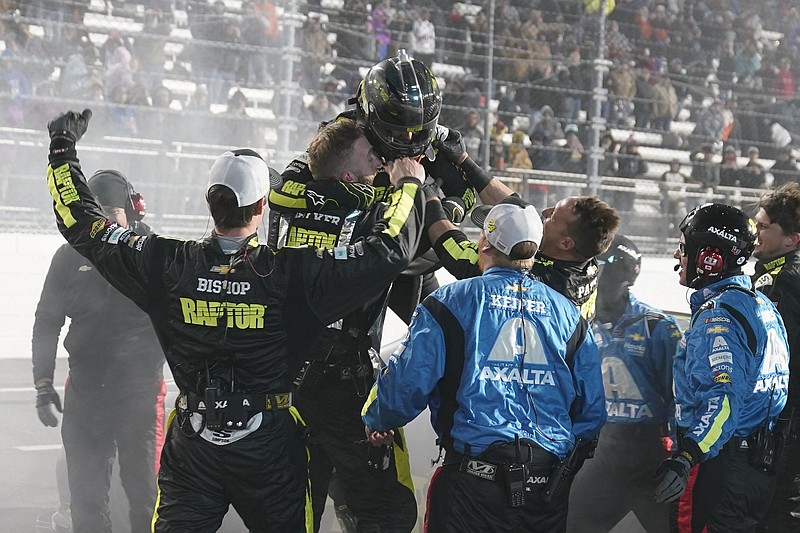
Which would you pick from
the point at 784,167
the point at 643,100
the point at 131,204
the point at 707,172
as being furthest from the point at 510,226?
the point at 784,167

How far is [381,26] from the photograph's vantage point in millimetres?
9594

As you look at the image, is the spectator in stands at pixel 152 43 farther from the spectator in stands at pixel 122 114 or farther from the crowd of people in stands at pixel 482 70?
the spectator in stands at pixel 122 114

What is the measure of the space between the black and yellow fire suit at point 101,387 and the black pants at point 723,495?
8.76 ft

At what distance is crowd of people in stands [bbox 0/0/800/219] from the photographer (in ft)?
26.9

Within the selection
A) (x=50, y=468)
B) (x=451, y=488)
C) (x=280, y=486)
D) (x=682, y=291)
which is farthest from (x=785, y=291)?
(x=682, y=291)

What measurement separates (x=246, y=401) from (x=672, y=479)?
138 cm

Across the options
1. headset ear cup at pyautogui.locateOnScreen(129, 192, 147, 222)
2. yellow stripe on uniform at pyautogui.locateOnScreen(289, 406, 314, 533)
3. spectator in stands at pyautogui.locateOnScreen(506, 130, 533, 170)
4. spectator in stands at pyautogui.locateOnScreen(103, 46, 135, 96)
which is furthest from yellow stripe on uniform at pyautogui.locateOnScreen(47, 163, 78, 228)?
spectator in stands at pyautogui.locateOnScreen(506, 130, 533, 170)

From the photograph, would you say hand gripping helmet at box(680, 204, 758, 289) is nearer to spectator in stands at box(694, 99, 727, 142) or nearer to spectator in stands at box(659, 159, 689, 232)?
spectator in stands at box(659, 159, 689, 232)

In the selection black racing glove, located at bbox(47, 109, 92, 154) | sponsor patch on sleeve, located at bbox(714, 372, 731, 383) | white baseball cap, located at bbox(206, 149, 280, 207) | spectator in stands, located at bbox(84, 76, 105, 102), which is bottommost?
sponsor patch on sleeve, located at bbox(714, 372, 731, 383)

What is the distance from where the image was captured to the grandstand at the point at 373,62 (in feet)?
26.7

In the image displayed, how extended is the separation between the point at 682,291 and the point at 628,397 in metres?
5.56

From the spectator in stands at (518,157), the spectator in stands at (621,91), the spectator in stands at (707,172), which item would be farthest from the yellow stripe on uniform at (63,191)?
the spectator in stands at (707,172)

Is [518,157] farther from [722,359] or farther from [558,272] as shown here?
[722,359]

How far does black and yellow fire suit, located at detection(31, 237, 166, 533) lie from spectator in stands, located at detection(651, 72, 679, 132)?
749 centimetres
